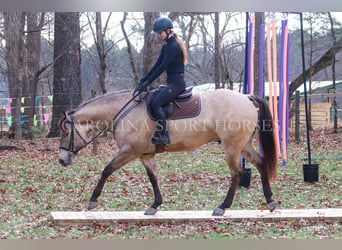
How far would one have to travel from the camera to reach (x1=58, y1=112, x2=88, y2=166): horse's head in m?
6.45

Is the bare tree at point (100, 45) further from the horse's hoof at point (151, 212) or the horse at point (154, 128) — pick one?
the horse's hoof at point (151, 212)

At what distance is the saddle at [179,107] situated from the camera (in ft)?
20.9

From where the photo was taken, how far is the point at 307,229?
5965mm

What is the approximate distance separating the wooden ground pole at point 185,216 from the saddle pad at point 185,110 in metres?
1.23

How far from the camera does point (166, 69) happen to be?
6324mm

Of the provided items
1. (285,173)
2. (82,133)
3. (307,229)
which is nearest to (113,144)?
(285,173)

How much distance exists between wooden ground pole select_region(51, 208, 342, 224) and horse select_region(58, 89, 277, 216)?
0.12m

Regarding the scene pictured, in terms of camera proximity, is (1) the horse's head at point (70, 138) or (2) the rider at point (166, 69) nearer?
(2) the rider at point (166, 69)

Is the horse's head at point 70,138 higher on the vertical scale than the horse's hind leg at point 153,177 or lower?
higher

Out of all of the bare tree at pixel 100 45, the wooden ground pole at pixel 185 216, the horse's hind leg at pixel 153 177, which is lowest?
the wooden ground pole at pixel 185 216

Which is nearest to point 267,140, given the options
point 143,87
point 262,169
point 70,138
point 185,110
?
point 262,169

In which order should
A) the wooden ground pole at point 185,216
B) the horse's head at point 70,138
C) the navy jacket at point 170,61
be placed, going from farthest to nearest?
the horse's head at point 70,138, the navy jacket at point 170,61, the wooden ground pole at point 185,216

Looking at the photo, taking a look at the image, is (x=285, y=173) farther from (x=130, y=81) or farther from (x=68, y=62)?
(x=130, y=81)

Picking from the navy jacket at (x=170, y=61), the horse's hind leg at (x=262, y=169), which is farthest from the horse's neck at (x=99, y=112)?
the horse's hind leg at (x=262, y=169)
